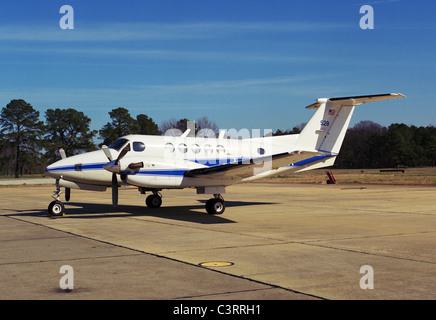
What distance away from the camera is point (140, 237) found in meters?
12.3

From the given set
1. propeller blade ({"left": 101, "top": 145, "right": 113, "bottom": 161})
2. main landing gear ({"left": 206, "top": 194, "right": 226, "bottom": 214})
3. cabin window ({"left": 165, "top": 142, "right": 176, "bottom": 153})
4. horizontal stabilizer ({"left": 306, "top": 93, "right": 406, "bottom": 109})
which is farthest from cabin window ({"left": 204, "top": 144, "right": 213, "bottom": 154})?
horizontal stabilizer ({"left": 306, "top": 93, "right": 406, "bottom": 109})

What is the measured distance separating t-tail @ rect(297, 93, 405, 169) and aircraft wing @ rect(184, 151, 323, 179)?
3.76 meters

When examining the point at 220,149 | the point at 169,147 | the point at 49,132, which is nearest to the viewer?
the point at 169,147

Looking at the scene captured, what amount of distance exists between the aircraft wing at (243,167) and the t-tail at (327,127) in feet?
12.3

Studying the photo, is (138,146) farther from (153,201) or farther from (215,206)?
(153,201)

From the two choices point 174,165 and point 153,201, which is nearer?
point 174,165

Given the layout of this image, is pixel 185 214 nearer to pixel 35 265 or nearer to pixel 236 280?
pixel 35 265

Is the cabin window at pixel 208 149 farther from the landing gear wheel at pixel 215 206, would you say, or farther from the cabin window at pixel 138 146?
the cabin window at pixel 138 146

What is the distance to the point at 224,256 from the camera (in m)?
9.52

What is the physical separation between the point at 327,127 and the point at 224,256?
13.6 metres

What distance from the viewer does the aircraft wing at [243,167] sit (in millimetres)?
16403

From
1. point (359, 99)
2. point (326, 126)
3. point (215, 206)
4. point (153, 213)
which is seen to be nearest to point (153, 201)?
point (153, 213)

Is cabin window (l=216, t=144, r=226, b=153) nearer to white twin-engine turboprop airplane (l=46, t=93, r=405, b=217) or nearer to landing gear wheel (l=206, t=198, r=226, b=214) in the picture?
white twin-engine turboprop airplane (l=46, t=93, r=405, b=217)
